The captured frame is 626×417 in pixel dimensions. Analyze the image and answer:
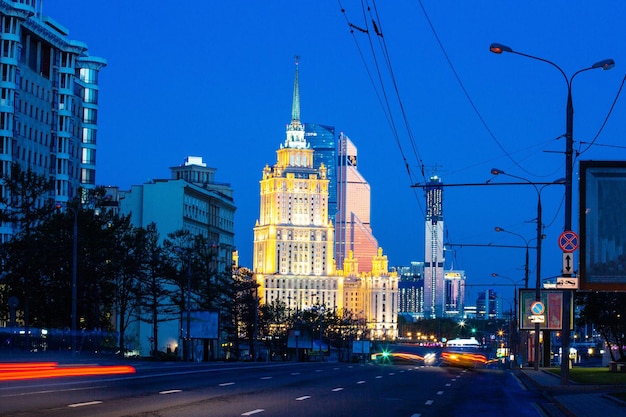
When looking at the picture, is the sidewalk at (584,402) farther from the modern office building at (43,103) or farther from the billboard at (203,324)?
the modern office building at (43,103)

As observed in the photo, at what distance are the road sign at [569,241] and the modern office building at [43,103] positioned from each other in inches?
3308

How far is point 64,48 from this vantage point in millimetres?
138000

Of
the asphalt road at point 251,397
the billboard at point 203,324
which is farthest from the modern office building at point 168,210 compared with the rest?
the asphalt road at point 251,397

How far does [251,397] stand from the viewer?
1240 inches

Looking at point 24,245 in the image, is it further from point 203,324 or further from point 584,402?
point 584,402

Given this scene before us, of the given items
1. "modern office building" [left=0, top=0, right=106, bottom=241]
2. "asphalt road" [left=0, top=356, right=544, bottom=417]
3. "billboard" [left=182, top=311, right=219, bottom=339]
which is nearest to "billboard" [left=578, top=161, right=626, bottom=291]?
"asphalt road" [left=0, top=356, right=544, bottom=417]

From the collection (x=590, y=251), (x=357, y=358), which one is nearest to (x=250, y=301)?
(x=357, y=358)

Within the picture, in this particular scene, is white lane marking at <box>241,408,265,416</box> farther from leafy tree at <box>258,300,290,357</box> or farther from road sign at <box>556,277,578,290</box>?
leafy tree at <box>258,300,290,357</box>

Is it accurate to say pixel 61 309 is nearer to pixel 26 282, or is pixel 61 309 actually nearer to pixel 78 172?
pixel 26 282

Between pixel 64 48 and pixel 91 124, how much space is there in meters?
19.0

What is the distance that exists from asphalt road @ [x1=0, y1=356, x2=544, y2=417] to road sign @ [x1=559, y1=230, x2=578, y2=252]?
5.04 metres

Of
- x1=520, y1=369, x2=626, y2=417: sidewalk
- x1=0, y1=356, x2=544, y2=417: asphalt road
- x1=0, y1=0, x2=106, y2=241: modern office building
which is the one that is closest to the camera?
x1=0, y1=356, x2=544, y2=417: asphalt road

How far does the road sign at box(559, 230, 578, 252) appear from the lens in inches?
1645

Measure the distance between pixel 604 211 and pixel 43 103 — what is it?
341 feet
